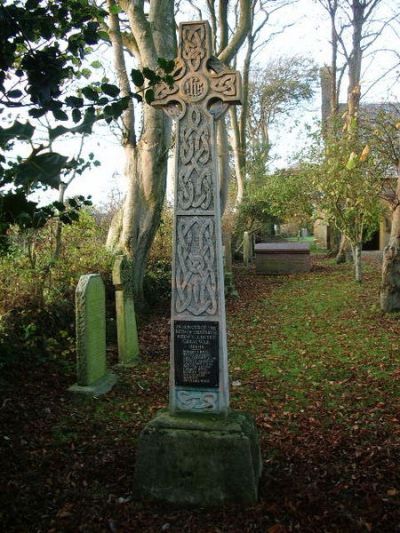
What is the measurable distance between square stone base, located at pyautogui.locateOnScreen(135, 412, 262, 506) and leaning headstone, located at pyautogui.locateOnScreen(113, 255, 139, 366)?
3.65 meters

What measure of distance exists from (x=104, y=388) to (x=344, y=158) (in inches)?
420

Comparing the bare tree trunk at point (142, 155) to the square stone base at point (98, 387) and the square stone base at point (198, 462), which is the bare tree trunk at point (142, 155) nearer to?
the square stone base at point (98, 387)

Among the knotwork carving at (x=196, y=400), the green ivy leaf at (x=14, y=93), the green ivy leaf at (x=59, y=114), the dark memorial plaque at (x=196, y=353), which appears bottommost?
the knotwork carving at (x=196, y=400)

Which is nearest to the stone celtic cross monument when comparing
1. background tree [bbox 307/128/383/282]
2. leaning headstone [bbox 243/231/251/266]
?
background tree [bbox 307/128/383/282]

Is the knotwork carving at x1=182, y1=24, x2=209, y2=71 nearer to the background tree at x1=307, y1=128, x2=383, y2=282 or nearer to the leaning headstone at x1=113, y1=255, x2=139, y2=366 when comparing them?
the leaning headstone at x1=113, y1=255, x2=139, y2=366

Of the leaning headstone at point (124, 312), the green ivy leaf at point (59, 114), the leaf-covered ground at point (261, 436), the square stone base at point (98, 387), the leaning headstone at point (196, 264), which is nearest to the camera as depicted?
the green ivy leaf at point (59, 114)

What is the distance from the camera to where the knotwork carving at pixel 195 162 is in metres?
3.80

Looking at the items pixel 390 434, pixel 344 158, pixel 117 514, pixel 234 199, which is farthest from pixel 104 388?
pixel 234 199

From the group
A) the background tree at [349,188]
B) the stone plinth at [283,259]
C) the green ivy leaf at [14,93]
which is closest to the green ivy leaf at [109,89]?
the green ivy leaf at [14,93]

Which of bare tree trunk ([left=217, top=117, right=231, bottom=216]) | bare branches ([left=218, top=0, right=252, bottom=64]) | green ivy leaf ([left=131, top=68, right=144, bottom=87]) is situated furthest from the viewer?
bare tree trunk ([left=217, top=117, right=231, bottom=216])

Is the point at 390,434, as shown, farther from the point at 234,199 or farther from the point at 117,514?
the point at 234,199

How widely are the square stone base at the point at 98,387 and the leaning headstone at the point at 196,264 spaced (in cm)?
222

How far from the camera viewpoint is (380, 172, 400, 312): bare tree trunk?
31.8 feet

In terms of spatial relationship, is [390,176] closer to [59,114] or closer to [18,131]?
[59,114]
